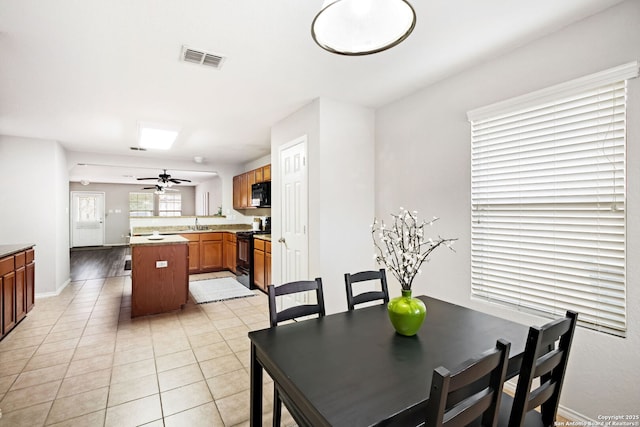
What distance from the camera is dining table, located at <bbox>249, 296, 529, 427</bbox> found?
3.15 feet

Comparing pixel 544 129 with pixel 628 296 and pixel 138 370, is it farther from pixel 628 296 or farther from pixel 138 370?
pixel 138 370

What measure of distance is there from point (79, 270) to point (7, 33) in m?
6.26

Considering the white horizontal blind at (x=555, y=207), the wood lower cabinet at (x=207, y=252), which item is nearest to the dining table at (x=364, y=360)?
the white horizontal blind at (x=555, y=207)

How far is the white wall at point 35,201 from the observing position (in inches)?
175

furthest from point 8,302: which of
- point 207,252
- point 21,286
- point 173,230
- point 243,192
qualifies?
point 243,192

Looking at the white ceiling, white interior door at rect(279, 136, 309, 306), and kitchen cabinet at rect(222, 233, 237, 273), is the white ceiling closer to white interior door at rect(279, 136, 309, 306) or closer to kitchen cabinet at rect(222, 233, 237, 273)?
white interior door at rect(279, 136, 309, 306)

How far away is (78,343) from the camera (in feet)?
10.0

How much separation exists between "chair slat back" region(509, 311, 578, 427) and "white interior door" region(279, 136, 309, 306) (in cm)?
231

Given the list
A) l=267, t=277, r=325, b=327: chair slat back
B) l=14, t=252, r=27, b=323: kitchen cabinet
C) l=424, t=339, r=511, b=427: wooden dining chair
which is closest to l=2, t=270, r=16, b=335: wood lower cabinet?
l=14, t=252, r=27, b=323: kitchen cabinet

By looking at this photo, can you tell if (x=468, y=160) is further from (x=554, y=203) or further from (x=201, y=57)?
(x=201, y=57)

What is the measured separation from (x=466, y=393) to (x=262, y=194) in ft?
16.1

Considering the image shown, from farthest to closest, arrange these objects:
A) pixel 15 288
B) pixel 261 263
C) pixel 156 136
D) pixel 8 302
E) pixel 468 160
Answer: pixel 261 263, pixel 156 136, pixel 15 288, pixel 8 302, pixel 468 160

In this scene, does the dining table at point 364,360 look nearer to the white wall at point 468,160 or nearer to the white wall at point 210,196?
the white wall at point 468,160

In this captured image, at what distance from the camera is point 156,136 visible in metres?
4.43
